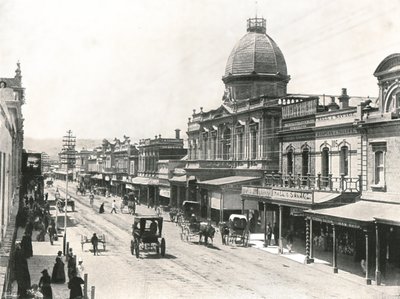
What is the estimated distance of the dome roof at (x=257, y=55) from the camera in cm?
4562

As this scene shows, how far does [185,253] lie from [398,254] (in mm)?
10194

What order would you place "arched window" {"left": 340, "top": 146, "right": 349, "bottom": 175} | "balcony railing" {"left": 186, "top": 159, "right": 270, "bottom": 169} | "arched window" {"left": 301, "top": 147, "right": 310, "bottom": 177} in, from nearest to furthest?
"arched window" {"left": 340, "top": 146, "right": 349, "bottom": 175} < "arched window" {"left": 301, "top": 147, "right": 310, "bottom": 177} < "balcony railing" {"left": 186, "top": 159, "right": 270, "bottom": 169}

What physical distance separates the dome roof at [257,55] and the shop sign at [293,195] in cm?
1804

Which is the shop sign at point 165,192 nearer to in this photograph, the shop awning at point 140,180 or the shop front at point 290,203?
the shop awning at point 140,180

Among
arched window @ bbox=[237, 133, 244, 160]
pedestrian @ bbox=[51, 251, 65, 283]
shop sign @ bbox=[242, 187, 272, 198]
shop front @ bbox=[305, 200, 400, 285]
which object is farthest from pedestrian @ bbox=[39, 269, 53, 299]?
arched window @ bbox=[237, 133, 244, 160]

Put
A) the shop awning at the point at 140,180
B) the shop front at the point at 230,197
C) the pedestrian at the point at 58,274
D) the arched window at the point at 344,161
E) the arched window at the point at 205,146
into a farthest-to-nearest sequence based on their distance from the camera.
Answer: the shop awning at the point at 140,180 → the arched window at the point at 205,146 → the shop front at the point at 230,197 → the arched window at the point at 344,161 → the pedestrian at the point at 58,274

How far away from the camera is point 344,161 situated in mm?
28188

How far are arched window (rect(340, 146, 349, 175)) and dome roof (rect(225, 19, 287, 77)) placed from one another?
61.3ft

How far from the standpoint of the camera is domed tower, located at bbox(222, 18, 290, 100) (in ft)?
149

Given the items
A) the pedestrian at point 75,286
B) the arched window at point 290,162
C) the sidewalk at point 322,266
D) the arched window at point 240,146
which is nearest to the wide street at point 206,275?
the sidewalk at point 322,266

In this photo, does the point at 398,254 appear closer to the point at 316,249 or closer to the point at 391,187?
the point at 391,187

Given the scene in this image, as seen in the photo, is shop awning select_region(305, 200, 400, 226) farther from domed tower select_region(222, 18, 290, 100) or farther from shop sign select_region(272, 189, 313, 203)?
domed tower select_region(222, 18, 290, 100)

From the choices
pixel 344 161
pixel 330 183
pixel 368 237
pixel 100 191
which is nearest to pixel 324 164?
pixel 330 183

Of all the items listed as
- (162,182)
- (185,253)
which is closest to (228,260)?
(185,253)
